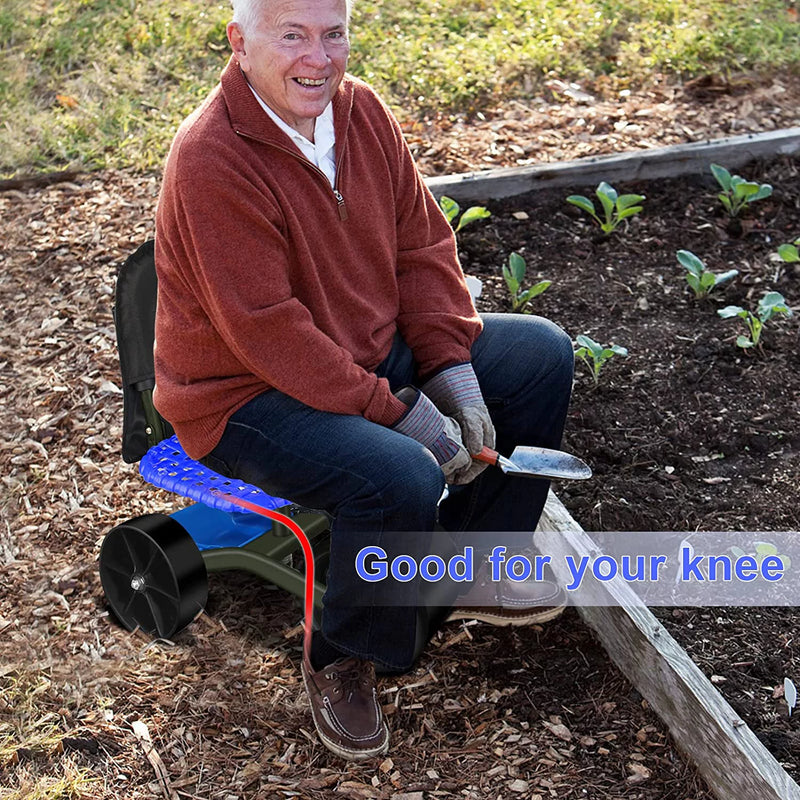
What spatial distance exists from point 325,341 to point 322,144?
18.6 inches

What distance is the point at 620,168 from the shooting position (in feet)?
14.7

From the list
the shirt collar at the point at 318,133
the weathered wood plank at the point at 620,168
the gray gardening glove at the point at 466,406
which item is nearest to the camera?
the shirt collar at the point at 318,133

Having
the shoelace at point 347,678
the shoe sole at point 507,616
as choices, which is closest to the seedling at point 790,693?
the shoe sole at point 507,616

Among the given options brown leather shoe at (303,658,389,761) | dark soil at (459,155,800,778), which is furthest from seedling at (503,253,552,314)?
brown leather shoe at (303,658,389,761)

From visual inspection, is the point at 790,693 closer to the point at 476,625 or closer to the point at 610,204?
the point at 476,625

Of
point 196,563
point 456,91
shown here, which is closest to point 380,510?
point 196,563

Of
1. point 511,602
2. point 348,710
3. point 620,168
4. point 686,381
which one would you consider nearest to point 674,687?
point 511,602

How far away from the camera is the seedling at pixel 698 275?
3.69 m

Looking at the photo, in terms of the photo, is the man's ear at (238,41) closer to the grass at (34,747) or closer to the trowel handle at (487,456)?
the trowel handle at (487,456)

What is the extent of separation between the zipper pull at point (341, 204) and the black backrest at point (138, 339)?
0.50 meters

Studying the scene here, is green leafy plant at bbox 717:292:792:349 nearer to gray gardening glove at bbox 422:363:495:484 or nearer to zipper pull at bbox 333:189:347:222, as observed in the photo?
gray gardening glove at bbox 422:363:495:484

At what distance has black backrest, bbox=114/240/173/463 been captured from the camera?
2.77 metres

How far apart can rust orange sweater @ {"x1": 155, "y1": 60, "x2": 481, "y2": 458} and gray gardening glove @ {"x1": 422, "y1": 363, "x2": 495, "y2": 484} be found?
0.05m

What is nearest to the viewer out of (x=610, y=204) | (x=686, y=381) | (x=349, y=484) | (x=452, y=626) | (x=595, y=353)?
(x=349, y=484)
